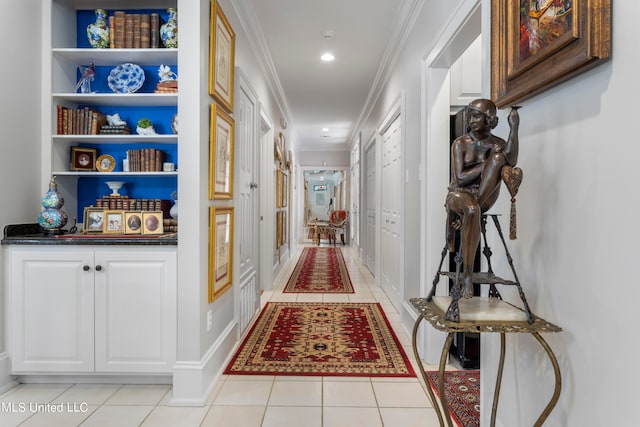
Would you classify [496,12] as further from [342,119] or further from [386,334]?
[342,119]

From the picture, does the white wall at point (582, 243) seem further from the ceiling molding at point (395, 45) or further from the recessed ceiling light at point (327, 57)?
the recessed ceiling light at point (327, 57)

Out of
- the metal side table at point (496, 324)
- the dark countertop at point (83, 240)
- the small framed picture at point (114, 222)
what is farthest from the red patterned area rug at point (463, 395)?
the small framed picture at point (114, 222)

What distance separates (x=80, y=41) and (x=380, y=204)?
3.73 m

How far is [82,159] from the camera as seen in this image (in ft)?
8.39

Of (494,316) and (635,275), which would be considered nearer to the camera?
(635,275)

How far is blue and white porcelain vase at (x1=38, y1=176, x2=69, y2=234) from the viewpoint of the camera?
7.56ft

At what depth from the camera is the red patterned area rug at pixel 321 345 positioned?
8.36 ft

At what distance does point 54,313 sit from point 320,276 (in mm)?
4026

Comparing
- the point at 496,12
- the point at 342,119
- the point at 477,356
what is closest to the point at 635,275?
the point at 496,12

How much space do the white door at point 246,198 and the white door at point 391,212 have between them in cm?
145

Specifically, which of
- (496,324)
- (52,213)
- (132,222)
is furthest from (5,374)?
(496,324)

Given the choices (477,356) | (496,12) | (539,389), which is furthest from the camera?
(477,356)

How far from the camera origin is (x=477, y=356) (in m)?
2.58

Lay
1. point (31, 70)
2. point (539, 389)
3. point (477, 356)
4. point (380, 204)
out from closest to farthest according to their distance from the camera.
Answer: point (539, 389) < point (31, 70) < point (477, 356) < point (380, 204)
